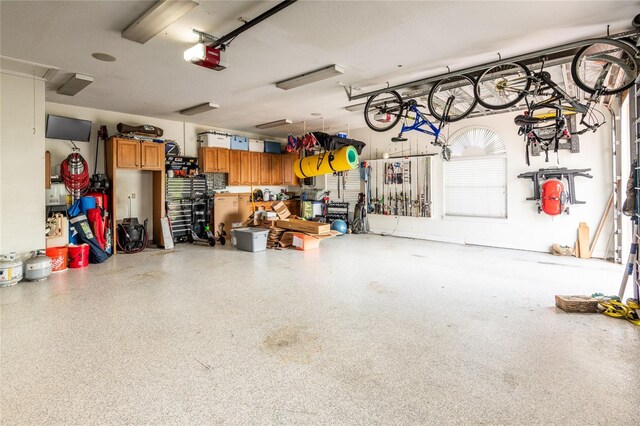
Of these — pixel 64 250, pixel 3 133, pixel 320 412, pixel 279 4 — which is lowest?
pixel 320 412

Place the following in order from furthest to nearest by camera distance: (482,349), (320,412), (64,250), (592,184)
A: 1. (592,184)
2. (64,250)
3. (482,349)
4. (320,412)

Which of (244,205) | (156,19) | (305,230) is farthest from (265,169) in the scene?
(156,19)

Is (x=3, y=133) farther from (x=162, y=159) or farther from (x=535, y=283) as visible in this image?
(x=535, y=283)

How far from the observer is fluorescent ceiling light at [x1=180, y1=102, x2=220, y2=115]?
6504mm

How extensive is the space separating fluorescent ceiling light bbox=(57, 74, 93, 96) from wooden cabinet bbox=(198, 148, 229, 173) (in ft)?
9.94

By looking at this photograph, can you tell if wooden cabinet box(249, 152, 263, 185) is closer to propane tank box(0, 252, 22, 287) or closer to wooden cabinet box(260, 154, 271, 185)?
wooden cabinet box(260, 154, 271, 185)

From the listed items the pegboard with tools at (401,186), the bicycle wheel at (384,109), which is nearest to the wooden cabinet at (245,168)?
the pegboard with tools at (401,186)

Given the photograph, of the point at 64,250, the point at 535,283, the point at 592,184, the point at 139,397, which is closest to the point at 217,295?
the point at 139,397

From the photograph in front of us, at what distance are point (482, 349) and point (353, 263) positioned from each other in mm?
3154

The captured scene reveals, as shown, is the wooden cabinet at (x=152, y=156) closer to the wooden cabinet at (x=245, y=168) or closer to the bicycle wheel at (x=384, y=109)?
the wooden cabinet at (x=245, y=168)

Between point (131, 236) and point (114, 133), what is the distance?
7.78 ft

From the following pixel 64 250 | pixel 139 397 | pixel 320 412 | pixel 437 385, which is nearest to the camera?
pixel 320 412

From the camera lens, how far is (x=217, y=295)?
158 inches

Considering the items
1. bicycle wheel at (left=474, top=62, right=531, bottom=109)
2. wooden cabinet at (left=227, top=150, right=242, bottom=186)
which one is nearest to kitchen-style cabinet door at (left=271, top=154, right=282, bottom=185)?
wooden cabinet at (left=227, top=150, right=242, bottom=186)
